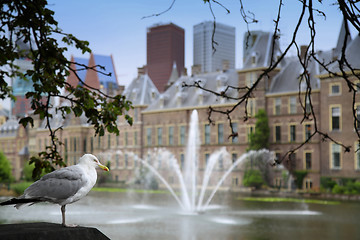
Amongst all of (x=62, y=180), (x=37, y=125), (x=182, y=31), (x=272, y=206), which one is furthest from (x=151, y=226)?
(x=182, y=31)

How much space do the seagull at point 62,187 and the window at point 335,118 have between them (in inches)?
1354

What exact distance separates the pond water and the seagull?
1146 centimetres

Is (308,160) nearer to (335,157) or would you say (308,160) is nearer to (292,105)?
(335,157)

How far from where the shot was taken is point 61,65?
6387 mm

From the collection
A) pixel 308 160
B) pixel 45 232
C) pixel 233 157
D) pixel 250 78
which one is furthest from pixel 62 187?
pixel 233 157

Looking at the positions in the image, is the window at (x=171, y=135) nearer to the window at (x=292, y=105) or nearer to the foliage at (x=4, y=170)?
the window at (x=292, y=105)

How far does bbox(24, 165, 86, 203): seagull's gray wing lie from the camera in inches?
170

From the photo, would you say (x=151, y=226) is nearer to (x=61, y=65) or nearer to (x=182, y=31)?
(x=61, y=65)

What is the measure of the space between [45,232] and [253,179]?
35578 millimetres

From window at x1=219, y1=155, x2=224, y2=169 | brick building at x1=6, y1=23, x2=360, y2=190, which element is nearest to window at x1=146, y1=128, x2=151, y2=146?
brick building at x1=6, y1=23, x2=360, y2=190

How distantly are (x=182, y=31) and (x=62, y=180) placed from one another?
151 m

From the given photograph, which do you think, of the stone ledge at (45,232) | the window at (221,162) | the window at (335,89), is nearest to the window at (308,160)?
the window at (335,89)

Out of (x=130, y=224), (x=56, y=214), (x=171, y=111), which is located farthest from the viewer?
(x=171, y=111)

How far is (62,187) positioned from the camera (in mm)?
4340
